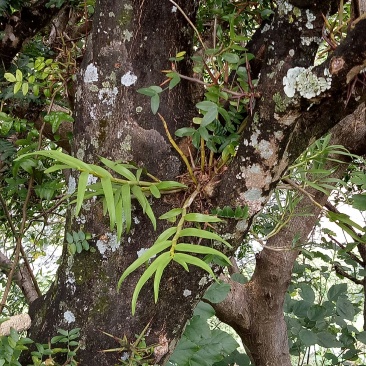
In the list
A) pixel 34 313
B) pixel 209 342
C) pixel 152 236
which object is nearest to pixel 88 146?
pixel 152 236

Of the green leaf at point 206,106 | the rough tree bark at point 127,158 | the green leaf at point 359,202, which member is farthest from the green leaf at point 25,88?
the green leaf at point 359,202

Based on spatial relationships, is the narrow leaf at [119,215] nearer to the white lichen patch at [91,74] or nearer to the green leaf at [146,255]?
the green leaf at [146,255]

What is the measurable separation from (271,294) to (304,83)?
892 mm

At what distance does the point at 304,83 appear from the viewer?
0.65 m

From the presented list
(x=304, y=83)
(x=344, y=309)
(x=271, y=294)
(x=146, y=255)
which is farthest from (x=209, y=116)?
(x=344, y=309)

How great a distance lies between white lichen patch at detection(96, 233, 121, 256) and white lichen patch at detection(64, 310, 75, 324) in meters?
0.12

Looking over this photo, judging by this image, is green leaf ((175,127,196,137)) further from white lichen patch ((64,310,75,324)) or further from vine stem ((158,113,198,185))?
white lichen patch ((64,310,75,324))

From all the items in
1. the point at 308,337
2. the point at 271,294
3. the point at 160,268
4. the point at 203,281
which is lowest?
the point at 160,268

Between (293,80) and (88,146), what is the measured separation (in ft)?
1.21

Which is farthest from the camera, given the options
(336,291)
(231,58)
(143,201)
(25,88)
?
(336,291)

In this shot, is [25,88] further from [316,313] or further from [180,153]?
[316,313]

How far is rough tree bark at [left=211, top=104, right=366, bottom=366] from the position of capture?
4.33 ft

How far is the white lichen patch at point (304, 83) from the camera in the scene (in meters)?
0.64

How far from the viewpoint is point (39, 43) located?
4.63ft
